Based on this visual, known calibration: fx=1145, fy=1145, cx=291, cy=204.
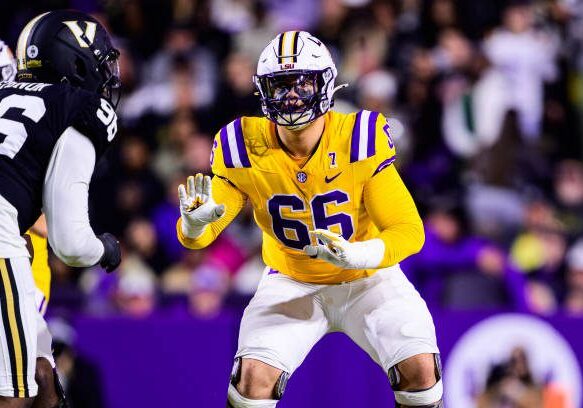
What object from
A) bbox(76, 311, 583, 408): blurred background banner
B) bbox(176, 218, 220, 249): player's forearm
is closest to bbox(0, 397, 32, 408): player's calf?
bbox(176, 218, 220, 249): player's forearm

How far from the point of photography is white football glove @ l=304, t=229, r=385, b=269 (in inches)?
164

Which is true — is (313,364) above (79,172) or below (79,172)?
below

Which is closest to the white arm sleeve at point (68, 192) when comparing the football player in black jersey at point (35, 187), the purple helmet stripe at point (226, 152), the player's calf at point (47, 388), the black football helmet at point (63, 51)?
the football player in black jersey at point (35, 187)

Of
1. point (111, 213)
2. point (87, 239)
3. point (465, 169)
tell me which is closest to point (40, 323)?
point (87, 239)

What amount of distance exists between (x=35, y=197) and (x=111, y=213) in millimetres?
4018

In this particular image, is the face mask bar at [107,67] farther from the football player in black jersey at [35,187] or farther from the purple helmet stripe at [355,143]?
the purple helmet stripe at [355,143]

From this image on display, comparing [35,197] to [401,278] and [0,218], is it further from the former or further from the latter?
[401,278]

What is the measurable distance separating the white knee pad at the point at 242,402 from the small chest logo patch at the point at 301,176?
2.80 ft

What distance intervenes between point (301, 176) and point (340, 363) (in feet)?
6.93

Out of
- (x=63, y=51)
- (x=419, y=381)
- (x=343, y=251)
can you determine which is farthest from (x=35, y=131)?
(x=419, y=381)

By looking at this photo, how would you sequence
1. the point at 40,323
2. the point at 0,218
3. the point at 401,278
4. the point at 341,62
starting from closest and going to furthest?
1. the point at 0,218
2. the point at 40,323
3. the point at 401,278
4. the point at 341,62

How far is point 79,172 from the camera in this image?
3906mm

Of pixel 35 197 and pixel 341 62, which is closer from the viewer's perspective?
pixel 35 197

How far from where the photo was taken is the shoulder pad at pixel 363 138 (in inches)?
177
